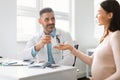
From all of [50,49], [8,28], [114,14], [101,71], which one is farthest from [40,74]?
[8,28]

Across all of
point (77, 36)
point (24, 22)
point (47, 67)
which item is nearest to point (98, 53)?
point (47, 67)

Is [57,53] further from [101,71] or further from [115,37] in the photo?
[115,37]

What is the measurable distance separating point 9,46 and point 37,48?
3.87 feet

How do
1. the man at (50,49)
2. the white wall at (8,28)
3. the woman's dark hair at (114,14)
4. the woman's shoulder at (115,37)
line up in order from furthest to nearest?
the white wall at (8,28) < the man at (50,49) < the woman's dark hair at (114,14) < the woman's shoulder at (115,37)

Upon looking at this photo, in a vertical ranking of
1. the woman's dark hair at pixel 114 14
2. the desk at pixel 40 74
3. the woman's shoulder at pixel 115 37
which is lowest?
the desk at pixel 40 74

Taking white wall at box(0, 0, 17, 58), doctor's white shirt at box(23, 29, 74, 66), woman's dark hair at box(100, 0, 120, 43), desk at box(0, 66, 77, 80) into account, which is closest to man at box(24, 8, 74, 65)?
doctor's white shirt at box(23, 29, 74, 66)

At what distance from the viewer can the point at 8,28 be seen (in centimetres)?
A: 314

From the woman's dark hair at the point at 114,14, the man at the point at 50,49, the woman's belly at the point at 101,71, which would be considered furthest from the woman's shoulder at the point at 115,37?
the man at the point at 50,49

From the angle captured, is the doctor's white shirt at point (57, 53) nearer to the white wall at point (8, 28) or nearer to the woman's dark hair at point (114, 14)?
the white wall at point (8, 28)

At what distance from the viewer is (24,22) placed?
390 cm

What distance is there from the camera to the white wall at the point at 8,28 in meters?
3.05

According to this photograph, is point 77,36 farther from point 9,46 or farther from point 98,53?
point 98,53

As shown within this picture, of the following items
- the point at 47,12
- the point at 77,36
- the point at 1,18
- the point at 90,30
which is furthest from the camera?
the point at 90,30

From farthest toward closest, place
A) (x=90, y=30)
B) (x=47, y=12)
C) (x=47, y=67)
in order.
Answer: (x=90, y=30) → (x=47, y=12) → (x=47, y=67)
